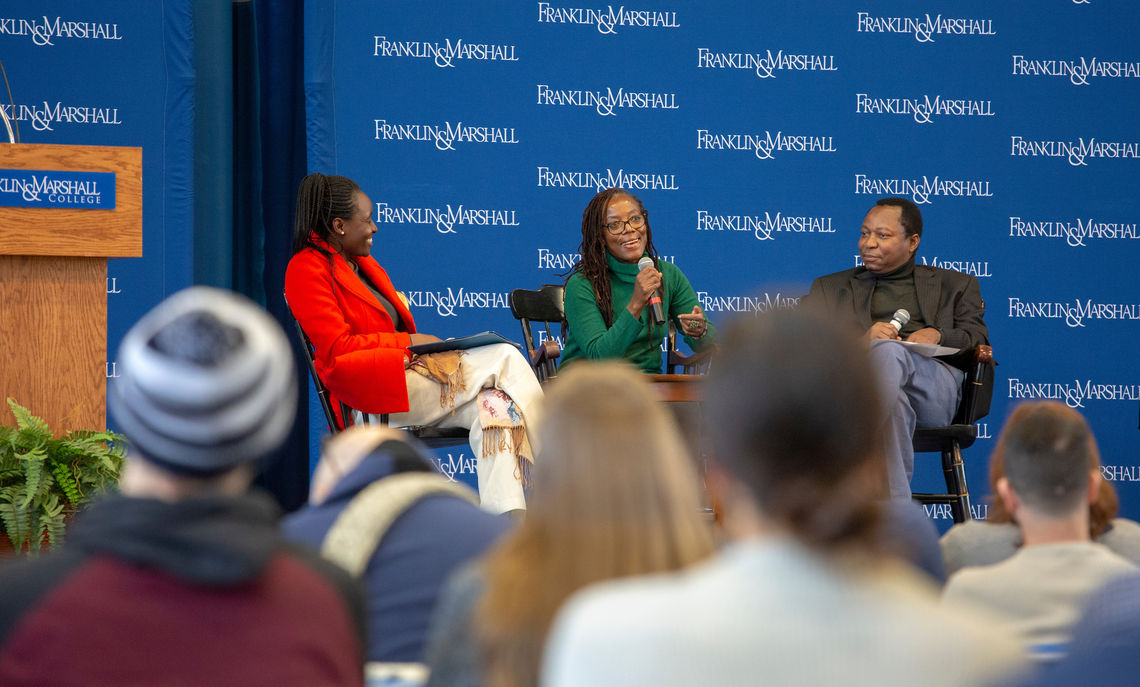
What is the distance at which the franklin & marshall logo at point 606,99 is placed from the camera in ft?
18.7

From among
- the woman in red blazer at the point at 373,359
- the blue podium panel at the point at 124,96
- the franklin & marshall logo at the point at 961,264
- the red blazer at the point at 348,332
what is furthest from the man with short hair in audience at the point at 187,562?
the franklin & marshall logo at the point at 961,264

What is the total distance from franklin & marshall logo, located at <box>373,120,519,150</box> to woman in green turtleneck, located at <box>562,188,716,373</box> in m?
1.12

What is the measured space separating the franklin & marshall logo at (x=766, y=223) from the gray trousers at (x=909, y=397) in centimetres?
165

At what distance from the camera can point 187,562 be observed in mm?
964

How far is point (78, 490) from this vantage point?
2990 mm

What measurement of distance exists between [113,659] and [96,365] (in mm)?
2407

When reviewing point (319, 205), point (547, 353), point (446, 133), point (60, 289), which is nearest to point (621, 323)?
point (547, 353)

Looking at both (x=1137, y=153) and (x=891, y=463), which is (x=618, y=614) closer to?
(x=891, y=463)

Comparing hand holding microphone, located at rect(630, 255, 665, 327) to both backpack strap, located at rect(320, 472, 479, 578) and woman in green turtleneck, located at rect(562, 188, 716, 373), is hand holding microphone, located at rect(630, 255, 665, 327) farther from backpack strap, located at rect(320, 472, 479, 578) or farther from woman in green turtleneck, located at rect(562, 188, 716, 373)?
backpack strap, located at rect(320, 472, 479, 578)

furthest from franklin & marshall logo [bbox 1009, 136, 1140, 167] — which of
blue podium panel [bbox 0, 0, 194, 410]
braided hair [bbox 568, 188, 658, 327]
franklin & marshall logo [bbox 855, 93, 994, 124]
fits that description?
blue podium panel [bbox 0, 0, 194, 410]

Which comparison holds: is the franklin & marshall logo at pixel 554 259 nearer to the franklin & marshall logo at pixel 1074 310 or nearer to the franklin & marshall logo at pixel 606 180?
the franklin & marshall logo at pixel 606 180

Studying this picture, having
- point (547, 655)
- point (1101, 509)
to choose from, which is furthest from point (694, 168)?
point (547, 655)

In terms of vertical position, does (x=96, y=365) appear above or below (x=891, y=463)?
above

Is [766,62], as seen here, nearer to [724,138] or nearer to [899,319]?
→ [724,138]
